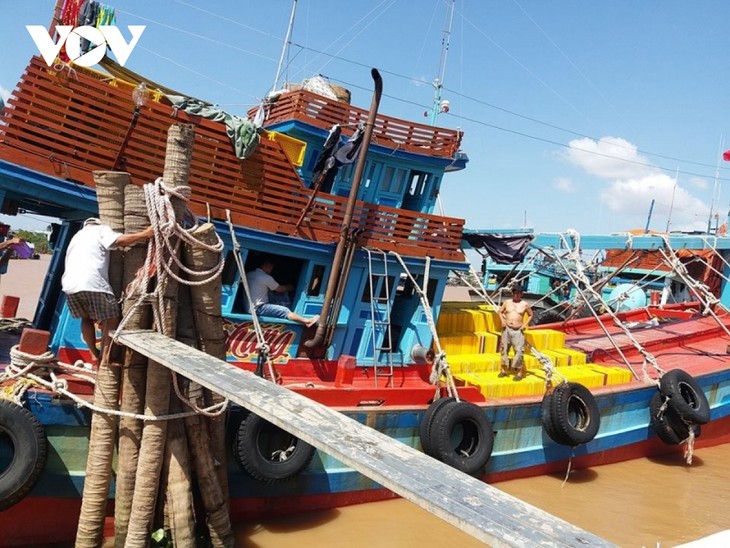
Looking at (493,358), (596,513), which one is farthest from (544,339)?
(596,513)

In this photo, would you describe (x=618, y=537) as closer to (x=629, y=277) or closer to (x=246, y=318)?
(x=246, y=318)

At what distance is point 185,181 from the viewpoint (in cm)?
500

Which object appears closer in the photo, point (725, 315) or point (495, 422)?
point (495, 422)

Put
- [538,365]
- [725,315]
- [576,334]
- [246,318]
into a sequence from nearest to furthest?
[246,318] < [538,365] < [576,334] < [725,315]

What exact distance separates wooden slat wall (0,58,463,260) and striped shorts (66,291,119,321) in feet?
5.64

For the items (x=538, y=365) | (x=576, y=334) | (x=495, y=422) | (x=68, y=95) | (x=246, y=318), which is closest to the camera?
(x=68, y=95)

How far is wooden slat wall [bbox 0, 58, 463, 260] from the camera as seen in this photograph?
571 cm

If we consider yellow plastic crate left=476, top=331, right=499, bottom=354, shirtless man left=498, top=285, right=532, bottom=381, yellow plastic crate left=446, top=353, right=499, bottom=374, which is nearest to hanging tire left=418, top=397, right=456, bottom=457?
yellow plastic crate left=446, top=353, right=499, bottom=374

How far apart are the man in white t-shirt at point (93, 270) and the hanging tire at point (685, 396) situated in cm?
851

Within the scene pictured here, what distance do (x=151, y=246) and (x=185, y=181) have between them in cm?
66

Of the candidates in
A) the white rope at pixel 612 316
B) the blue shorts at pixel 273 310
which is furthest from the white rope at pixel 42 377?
the white rope at pixel 612 316

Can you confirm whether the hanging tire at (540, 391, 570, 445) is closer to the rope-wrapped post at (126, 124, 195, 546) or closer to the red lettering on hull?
the red lettering on hull

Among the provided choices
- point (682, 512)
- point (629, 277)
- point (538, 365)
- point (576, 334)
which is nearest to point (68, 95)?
point (538, 365)

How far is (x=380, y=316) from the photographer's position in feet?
26.7
